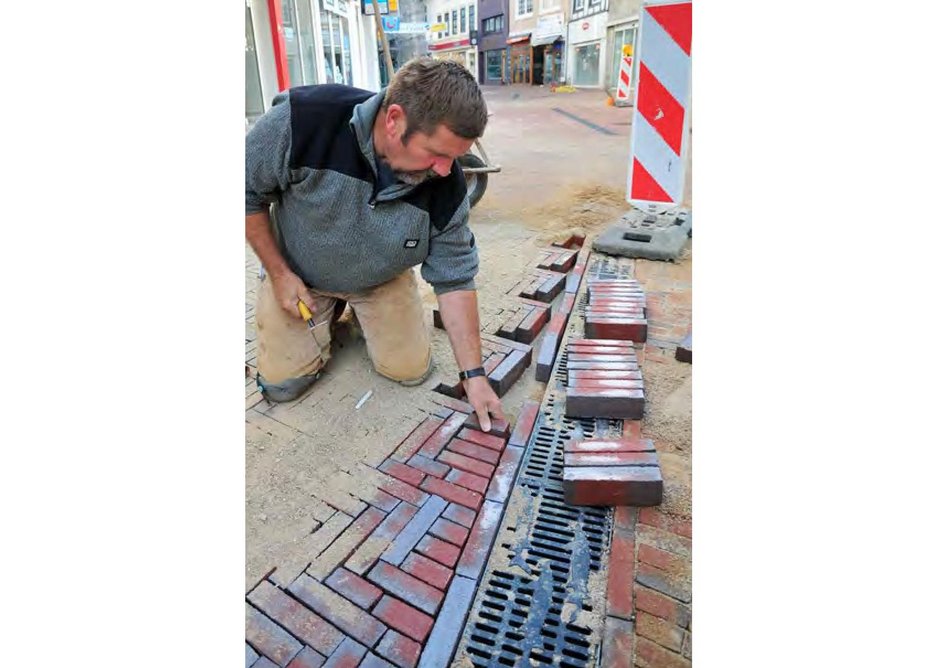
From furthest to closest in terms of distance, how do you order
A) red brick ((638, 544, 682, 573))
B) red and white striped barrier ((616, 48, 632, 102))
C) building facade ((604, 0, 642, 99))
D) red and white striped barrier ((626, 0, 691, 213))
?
building facade ((604, 0, 642, 99)) < red and white striped barrier ((616, 48, 632, 102)) < red and white striped barrier ((626, 0, 691, 213)) < red brick ((638, 544, 682, 573))

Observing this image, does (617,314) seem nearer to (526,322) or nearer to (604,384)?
(526,322)

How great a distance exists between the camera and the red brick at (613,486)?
7.25ft

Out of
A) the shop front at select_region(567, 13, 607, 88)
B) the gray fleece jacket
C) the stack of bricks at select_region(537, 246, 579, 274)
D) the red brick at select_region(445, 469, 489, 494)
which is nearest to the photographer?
the red brick at select_region(445, 469, 489, 494)

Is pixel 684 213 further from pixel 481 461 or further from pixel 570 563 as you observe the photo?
pixel 570 563

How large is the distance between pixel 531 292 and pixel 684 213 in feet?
8.23

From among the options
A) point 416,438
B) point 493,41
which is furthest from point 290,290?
point 493,41

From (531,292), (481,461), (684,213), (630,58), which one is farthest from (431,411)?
(630,58)

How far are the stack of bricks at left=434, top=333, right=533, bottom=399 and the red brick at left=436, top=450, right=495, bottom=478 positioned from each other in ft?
1.92

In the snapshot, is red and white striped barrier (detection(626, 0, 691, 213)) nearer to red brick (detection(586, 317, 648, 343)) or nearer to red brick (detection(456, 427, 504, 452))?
red brick (detection(586, 317, 648, 343))

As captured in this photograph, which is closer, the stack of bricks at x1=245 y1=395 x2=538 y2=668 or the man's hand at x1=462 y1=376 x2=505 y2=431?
the stack of bricks at x1=245 y1=395 x2=538 y2=668

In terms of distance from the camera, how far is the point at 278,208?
2.83 m

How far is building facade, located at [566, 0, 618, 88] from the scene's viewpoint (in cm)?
2562

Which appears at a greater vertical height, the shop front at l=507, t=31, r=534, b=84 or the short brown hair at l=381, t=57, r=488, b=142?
the shop front at l=507, t=31, r=534, b=84

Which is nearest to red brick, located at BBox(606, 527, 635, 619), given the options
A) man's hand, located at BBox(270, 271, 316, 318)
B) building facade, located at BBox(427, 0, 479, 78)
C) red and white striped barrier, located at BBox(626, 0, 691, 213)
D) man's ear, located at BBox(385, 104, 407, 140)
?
man's ear, located at BBox(385, 104, 407, 140)
